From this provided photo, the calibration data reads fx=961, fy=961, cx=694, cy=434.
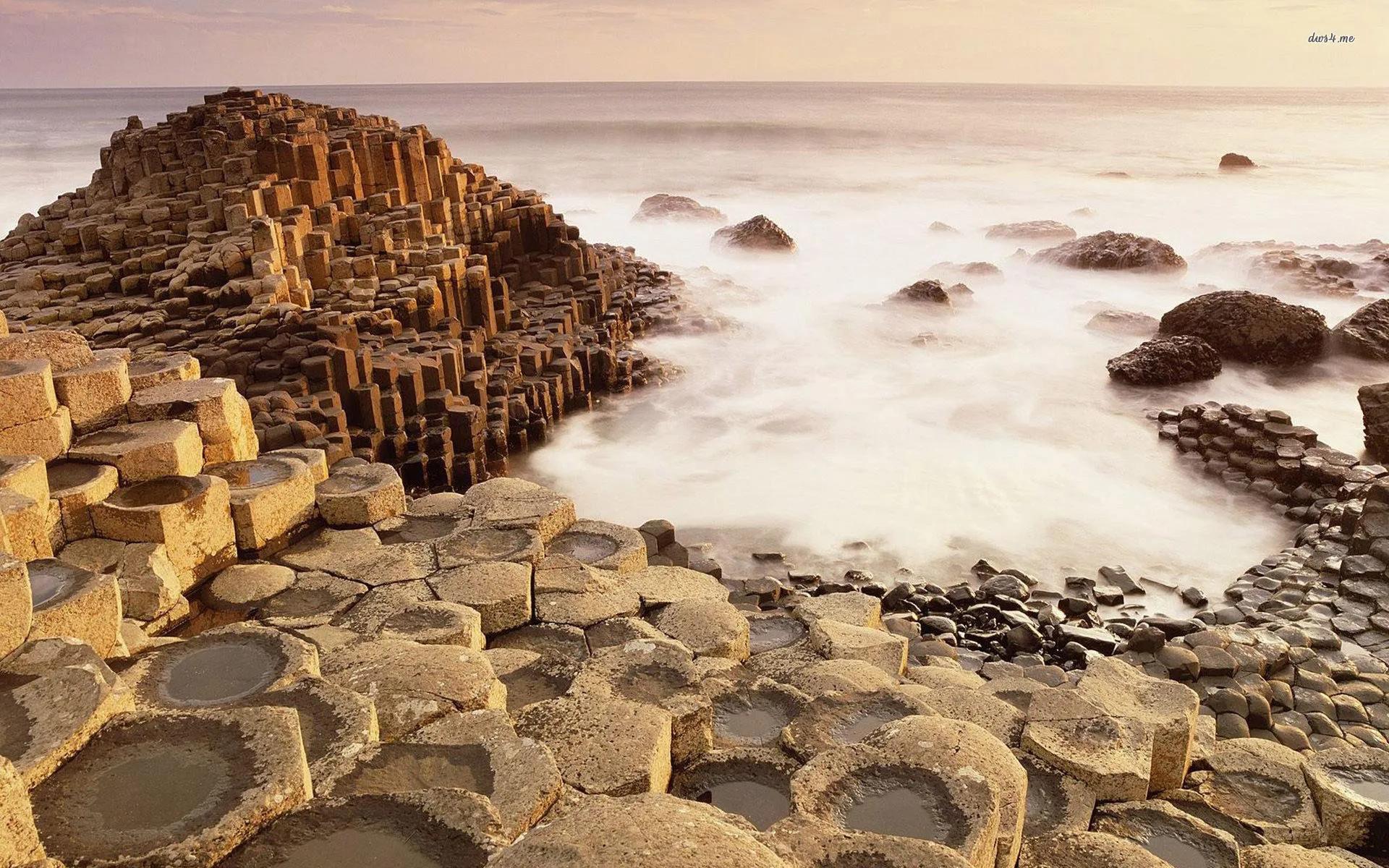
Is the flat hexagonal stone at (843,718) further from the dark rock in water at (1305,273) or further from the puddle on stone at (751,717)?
the dark rock in water at (1305,273)

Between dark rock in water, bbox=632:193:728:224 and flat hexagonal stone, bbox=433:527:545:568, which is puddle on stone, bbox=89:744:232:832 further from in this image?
dark rock in water, bbox=632:193:728:224

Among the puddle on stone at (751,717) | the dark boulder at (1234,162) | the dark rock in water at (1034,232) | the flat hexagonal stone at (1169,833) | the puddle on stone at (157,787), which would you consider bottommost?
the flat hexagonal stone at (1169,833)

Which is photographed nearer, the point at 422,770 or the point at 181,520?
the point at 422,770

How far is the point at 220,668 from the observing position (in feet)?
12.2

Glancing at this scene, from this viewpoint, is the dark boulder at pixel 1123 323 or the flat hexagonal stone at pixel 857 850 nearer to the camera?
the flat hexagonal stone at pixel 857 850

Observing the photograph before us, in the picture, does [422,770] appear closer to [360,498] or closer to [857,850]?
[857,850]

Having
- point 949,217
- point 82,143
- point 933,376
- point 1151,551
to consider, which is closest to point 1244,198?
point 949,217

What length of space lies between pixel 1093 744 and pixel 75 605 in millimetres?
4049

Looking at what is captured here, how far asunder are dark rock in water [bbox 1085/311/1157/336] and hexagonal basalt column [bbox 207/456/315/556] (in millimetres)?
13452

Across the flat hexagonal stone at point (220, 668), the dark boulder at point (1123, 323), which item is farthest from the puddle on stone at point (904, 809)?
the dark boulder at point (1123, 323)

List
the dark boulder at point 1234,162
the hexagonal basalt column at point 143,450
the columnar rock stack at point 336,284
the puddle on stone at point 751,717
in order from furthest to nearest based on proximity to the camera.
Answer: the dark boulder at point 1234,162
the columnar rock stack at point 336,284
the hexagonal basalt column at point 143,450
the puddle on stone at point 751,717

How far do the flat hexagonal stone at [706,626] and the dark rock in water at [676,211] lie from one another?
907 inches

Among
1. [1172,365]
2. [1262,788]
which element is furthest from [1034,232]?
[1262,788]

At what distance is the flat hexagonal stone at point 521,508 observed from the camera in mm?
5727
